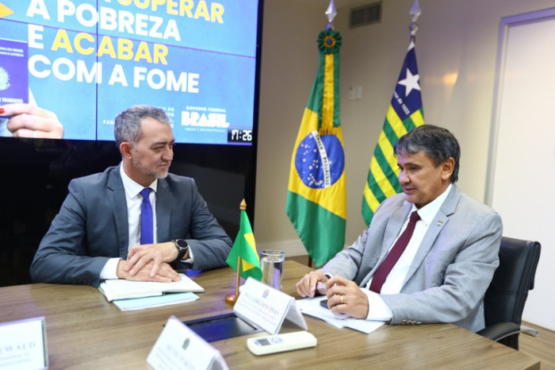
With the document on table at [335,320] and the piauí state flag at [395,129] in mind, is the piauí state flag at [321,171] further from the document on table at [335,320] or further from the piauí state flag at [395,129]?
the document on table at [335,320]

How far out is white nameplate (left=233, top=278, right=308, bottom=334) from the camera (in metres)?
1.09

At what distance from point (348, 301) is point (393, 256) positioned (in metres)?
0.45

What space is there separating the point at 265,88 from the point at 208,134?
120 cm

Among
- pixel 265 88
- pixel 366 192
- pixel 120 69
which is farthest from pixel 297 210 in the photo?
pixel 120 69

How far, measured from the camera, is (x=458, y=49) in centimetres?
359

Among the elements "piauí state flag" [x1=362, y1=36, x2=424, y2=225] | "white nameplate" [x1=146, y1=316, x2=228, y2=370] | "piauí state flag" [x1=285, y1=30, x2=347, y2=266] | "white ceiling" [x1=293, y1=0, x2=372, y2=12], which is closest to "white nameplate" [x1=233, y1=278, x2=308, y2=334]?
"white nameplate" [x1=146, y1=316, x2=228, y2=370]

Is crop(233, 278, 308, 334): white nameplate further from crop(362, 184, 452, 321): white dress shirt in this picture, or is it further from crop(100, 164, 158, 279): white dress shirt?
crop(100, 164, 158, 279): white dress shirt

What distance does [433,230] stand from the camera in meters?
1.51

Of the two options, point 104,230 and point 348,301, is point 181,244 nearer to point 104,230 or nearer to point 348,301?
point 104,230

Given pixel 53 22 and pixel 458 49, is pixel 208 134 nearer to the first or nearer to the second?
pixel 53 22

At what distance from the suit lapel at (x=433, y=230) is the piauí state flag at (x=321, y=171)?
78.6 inches

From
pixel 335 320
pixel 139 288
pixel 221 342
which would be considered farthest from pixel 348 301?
pixel 139 288

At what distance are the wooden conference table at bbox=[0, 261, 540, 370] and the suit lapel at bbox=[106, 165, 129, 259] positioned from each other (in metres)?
0.35

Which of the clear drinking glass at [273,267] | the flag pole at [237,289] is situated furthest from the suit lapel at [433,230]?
the flag pole at [237,289]
